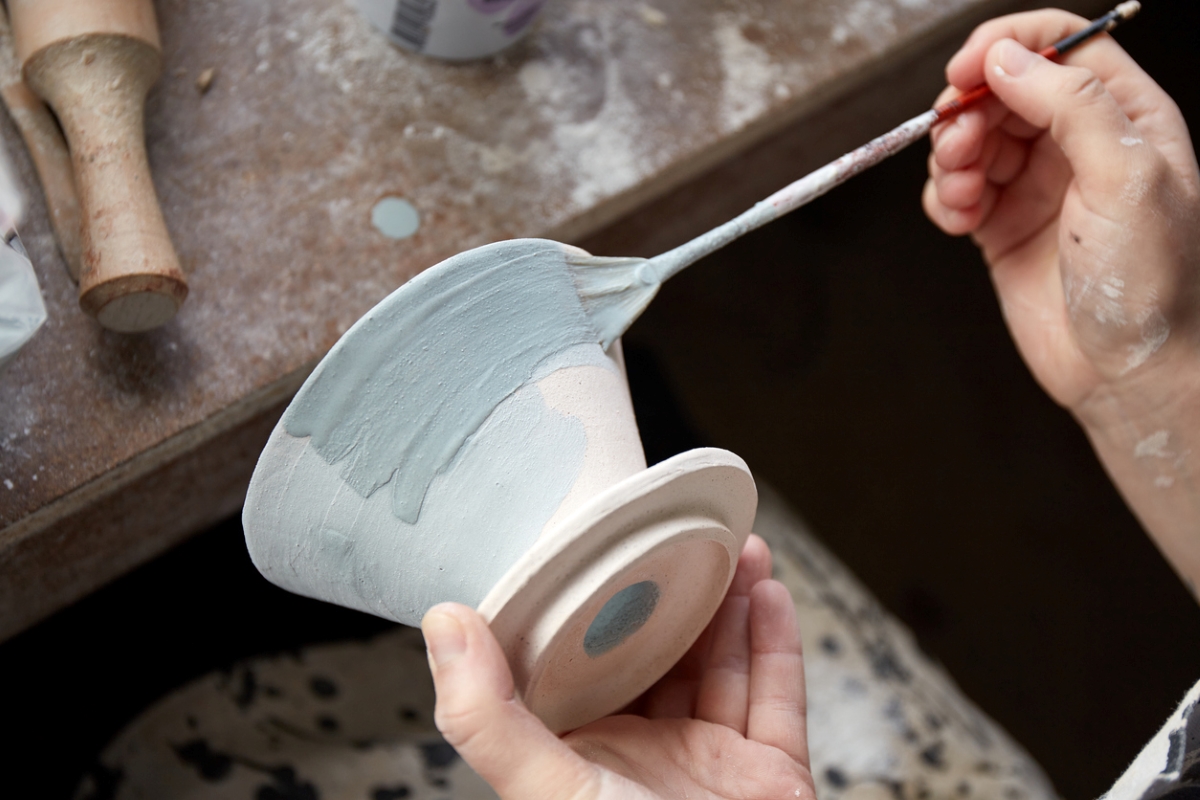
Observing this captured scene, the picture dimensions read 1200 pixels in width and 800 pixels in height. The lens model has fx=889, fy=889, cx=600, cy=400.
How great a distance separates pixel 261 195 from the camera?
2.90 ft

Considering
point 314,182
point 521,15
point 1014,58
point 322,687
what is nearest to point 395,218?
point 314,182

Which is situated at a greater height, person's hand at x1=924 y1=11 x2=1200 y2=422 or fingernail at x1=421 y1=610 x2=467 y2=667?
person's hand at x1=924 y1=11 x2=1200 y2=422

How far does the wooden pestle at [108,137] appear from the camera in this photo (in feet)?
2.26

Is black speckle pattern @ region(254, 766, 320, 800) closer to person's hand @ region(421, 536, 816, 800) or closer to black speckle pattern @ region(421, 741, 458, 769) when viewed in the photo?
black speckle pattern @ region(421, 741, 458, 769)

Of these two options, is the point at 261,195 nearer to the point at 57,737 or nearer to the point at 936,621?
the point at 57,737

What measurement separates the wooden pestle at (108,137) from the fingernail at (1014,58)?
2.56 feet

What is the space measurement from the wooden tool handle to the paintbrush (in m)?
0.33

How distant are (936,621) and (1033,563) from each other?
0.25m

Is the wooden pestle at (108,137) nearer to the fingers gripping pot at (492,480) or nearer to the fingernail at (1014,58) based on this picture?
the fingers gripping pot at (492,480)

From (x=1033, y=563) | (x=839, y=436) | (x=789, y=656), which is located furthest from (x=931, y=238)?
(x=789, y=656)

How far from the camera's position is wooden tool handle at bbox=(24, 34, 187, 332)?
2.26ft

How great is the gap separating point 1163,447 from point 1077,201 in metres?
0.28

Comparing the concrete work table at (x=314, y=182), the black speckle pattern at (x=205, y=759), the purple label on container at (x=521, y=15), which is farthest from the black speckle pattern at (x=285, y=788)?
the purple label on container at (x=521, y=15)

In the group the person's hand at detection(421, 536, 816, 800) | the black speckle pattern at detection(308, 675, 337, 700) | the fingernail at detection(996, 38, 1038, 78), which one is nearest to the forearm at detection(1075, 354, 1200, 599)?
the fingernail at detection(996, 38, 1038, 78)
